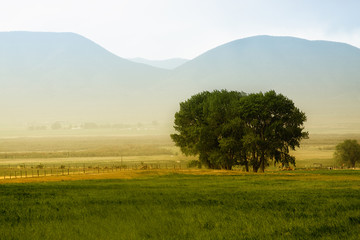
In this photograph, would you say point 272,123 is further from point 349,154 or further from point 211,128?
point 349,154

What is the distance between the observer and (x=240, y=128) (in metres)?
96.9

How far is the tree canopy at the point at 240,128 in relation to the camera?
306 ft

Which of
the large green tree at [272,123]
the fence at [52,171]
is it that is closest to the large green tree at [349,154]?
the fence at [52,171]

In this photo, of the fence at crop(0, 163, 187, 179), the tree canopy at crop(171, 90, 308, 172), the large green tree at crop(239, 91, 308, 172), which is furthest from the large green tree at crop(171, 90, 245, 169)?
the fence at crop(0, 163, 187, 179)

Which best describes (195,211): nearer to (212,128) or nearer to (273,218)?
(273,218)

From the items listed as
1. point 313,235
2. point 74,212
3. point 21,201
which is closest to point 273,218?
point 313,235

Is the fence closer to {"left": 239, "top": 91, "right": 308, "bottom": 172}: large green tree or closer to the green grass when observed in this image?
{"left": 239, "top": 91, "right": 308, "bottom": 172}: large green tree

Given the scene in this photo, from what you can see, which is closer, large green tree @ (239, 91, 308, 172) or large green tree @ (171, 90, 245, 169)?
large green tree @ (239, 91, 308, 172)

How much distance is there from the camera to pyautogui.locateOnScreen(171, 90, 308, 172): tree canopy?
9319 centimetres

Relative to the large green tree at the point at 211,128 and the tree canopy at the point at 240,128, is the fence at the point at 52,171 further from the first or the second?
the tree canopy at the point at 240,128

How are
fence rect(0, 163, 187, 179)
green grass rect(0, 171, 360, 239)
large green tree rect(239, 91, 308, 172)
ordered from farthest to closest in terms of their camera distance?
fence rect(0, 163, 187, 179) → large green tree rect(239, 91, 308, 172) → green grass rect(0, 171, 360, 239)

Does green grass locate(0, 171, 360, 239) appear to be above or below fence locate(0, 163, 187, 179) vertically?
below

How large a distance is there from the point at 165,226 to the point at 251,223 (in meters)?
5.06

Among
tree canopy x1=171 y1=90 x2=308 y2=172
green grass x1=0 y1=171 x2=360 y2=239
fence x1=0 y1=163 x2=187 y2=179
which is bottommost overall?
green grass x1=0 y1=171 x2=360 y2=239
